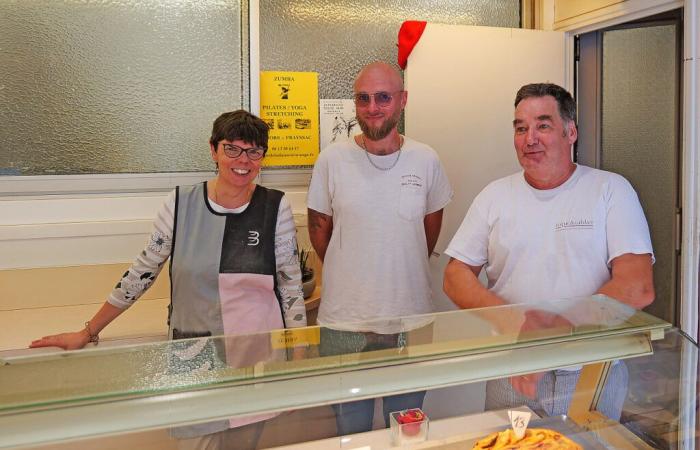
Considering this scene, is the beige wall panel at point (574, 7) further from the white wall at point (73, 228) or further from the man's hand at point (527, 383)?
the white wall at point (73, 228)

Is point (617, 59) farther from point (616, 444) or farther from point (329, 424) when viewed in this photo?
point (329, 424)

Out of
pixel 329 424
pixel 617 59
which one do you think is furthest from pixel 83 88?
pixel 617 59

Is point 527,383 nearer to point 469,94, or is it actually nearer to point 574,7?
point 469,94

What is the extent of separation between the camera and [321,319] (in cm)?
204

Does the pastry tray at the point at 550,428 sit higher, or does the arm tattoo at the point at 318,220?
the arm tattoo at the point at 318,220

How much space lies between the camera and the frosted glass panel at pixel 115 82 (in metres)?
2.24

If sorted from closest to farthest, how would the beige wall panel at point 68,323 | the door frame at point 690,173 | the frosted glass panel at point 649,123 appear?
the beige wall panel at point 68,323 < the door frame at point 690,173 < the frosted glass panel at point 649,123

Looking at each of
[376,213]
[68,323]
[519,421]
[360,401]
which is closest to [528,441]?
[519,421]

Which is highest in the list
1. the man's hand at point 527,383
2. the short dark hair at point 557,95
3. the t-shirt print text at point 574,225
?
the short dark hair at point 557,95

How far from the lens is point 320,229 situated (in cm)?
214

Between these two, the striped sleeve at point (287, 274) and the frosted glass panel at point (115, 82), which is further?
the frosted glass panel at point (115, 82)

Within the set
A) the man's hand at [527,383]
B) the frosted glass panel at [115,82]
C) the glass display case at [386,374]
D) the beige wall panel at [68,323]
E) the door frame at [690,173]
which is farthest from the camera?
the frosted glass panel at [115,82]

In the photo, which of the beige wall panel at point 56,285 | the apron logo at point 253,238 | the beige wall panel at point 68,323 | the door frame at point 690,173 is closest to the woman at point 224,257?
the apron logo at point 253,238

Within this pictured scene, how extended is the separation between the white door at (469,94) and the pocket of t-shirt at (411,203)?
0.67m
